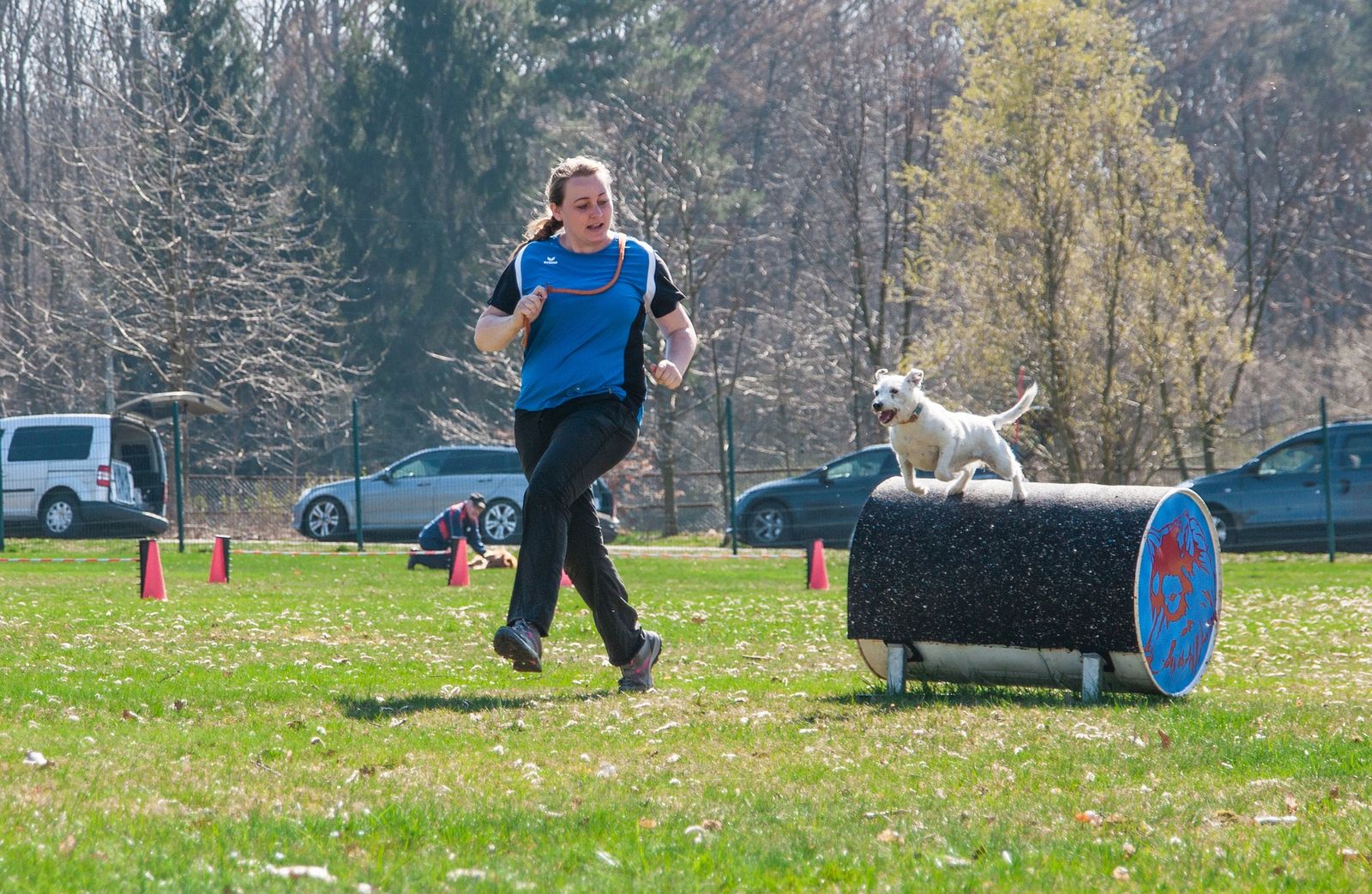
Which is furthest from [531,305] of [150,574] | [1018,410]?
[150,574]

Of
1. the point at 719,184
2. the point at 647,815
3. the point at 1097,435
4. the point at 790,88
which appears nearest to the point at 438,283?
the point at 719,184

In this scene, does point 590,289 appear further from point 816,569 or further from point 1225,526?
point 1225,526

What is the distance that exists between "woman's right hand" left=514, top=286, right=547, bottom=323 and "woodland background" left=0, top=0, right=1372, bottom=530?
71.3ft

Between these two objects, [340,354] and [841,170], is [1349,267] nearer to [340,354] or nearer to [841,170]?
[841,170]

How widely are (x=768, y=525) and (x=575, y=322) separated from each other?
19201mm

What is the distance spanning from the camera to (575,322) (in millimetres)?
7023

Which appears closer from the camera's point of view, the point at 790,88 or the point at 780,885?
the point at 780,885

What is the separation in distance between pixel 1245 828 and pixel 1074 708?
247 cm

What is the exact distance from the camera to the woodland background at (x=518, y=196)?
120 ft

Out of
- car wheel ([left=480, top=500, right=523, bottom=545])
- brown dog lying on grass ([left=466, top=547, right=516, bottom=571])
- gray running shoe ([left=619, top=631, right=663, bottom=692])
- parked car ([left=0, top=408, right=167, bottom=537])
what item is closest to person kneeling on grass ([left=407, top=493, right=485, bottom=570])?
brown dog lying on grass ([left=466, top=547, right=516, bottom=571])

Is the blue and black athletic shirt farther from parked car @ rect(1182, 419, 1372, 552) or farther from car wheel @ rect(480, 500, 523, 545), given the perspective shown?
car wheel @ rect(480, 500, 523, 545)

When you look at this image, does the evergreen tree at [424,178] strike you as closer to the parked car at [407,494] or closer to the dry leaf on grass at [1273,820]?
the parked car at [407,494]

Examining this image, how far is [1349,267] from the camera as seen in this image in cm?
4794

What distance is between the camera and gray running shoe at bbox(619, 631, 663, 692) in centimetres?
754
